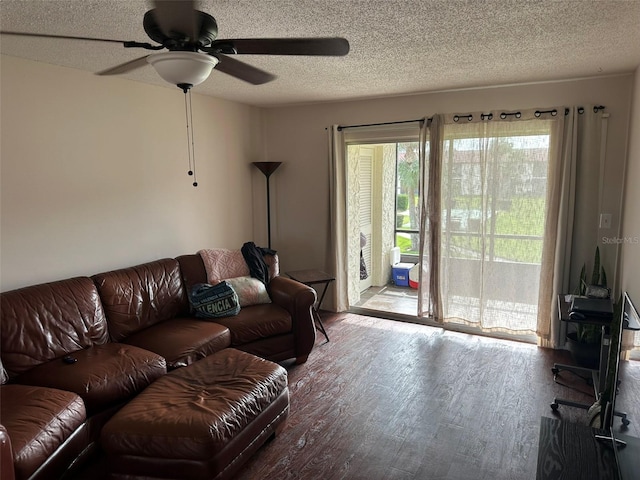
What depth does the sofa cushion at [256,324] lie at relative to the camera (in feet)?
10.6

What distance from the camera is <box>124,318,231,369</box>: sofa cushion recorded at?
9.16 feet

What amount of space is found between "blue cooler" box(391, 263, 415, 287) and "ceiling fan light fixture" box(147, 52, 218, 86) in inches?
183

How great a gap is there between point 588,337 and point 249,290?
2.73 m

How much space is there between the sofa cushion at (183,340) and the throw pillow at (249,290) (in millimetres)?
415

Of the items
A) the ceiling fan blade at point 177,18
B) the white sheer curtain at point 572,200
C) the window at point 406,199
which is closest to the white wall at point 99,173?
the ceiling fan blade at point 177,18

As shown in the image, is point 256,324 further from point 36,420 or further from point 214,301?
point 36,420

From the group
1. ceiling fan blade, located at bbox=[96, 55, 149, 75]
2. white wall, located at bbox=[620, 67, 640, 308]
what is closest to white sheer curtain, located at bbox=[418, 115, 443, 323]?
white wall, located at bbox=[620, 67, 640, 308]

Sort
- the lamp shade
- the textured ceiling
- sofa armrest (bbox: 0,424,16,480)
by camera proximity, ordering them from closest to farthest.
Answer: sofa armrest (bbox: 0,424,16,480) < the textured ceiling < the lamp shade

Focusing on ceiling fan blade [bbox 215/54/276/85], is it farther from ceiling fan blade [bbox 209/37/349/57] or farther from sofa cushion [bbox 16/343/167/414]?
sofa cushion [bbox 16/343/167/414]

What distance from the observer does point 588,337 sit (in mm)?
3285

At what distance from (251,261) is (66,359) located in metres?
1.74

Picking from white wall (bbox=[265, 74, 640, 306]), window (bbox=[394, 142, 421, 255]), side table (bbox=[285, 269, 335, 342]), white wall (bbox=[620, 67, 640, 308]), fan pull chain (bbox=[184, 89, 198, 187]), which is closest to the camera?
white wall (bbox=[620, 67, 640, 308])

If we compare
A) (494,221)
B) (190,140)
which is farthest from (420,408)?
(190,140)

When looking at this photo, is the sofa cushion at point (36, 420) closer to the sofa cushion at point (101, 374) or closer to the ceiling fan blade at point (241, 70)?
the sofa cushion at point (101, 374)
